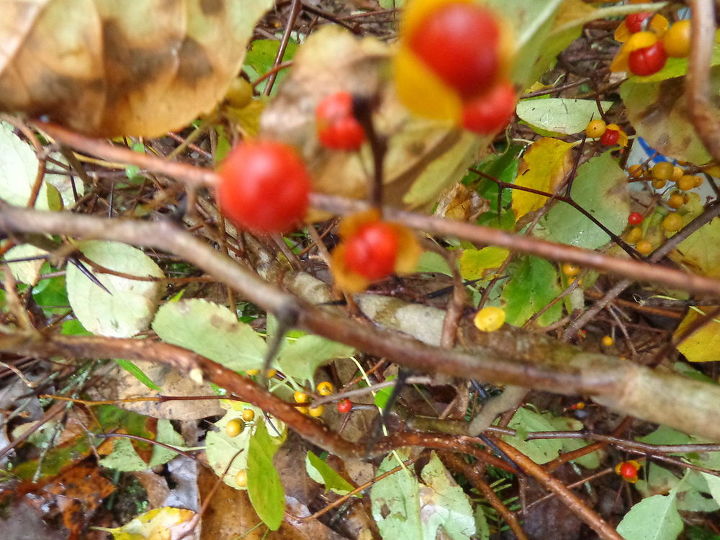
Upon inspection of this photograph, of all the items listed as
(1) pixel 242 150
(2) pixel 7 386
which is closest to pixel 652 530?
(1) pixel 242 150

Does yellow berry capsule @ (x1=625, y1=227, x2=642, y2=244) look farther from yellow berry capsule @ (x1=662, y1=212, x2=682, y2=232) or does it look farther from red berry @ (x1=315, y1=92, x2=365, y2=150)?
red berry @ (x1=315, y1=92, x2=365, y2=150)

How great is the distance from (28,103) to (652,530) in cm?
137

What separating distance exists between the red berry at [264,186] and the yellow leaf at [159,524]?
1234 mm

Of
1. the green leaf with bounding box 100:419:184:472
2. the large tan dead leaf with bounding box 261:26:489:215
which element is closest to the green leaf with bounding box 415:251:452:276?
the large tan dead leaf with bounding box 261:26:489:215

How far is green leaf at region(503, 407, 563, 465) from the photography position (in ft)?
3.96

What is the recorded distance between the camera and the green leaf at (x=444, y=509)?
44.3 inches

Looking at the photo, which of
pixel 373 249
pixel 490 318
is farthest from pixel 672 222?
pixel 373 249

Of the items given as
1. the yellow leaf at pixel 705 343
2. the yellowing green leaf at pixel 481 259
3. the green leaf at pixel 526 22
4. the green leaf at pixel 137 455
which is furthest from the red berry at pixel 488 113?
the green leaf at pixel 137 455

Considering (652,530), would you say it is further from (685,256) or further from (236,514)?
(236,514)

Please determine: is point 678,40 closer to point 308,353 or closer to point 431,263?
point 431,263

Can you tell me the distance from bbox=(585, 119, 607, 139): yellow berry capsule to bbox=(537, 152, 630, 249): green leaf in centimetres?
6

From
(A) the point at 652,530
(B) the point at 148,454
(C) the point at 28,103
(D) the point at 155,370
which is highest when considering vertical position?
(C) the point at 28,103

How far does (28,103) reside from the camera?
52 cm

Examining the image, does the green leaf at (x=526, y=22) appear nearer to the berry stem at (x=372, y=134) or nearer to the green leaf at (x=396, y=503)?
the berry stem at (x=372, y=134)
